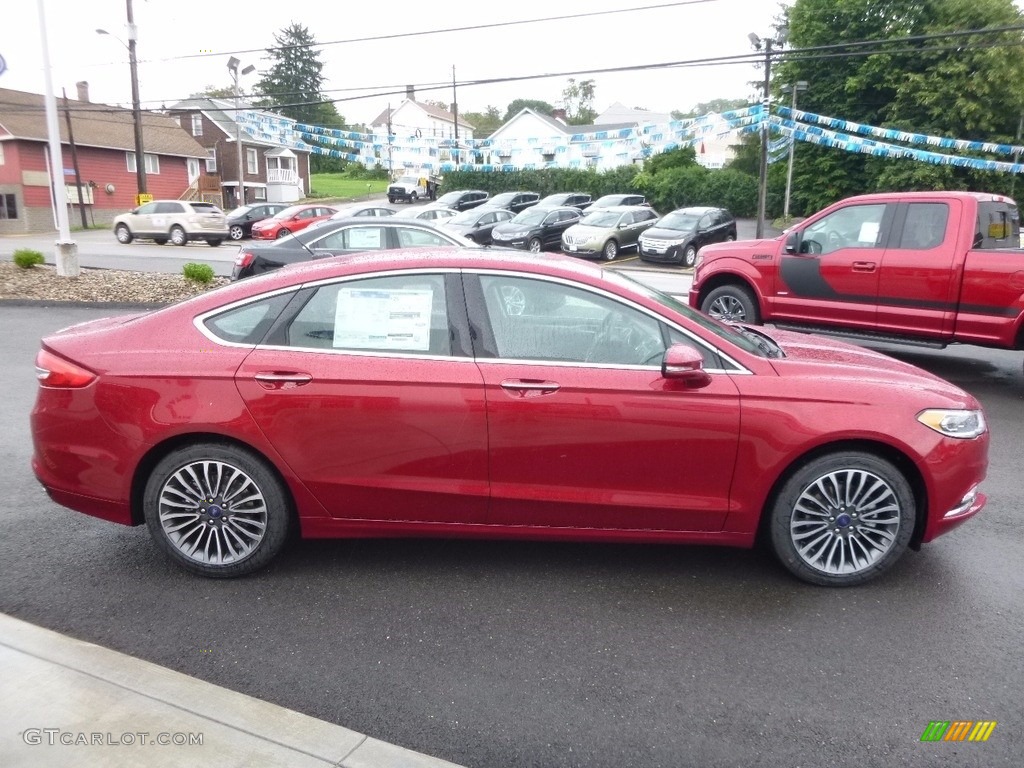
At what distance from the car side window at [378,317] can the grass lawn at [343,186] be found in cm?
6374

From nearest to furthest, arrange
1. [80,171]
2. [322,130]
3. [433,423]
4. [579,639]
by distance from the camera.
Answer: [579,639] → [433,423] → [322,130] → [80,171]

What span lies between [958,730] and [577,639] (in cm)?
148

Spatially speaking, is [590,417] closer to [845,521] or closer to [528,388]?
[528,388]

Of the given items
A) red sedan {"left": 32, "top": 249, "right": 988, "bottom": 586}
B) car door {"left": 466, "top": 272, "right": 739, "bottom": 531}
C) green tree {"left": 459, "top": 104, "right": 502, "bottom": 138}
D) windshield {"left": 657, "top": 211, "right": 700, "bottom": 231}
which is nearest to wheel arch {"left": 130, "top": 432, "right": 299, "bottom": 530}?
red sedan {"left": 32, "top": 249, "right": 988, "bottom": 586}

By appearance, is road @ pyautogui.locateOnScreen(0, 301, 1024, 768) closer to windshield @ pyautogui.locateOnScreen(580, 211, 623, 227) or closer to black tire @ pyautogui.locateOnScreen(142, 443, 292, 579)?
black tire @ pyautogui.locateOnScreen(142, 443, 292, 579)

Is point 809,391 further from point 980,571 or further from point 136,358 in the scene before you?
point 136,358

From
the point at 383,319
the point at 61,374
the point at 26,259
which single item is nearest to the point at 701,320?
the point at 383,319

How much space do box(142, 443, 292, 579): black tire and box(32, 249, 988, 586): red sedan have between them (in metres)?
0.01

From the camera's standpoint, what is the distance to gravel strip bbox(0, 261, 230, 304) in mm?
13953

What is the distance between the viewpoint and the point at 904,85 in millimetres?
37156

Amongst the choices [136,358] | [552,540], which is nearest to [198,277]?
[136,358]

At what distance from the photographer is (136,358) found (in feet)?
13.1

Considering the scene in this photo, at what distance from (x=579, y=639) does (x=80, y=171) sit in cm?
4935

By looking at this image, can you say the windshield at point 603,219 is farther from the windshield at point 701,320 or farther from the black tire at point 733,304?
the windshield at point 701,320
